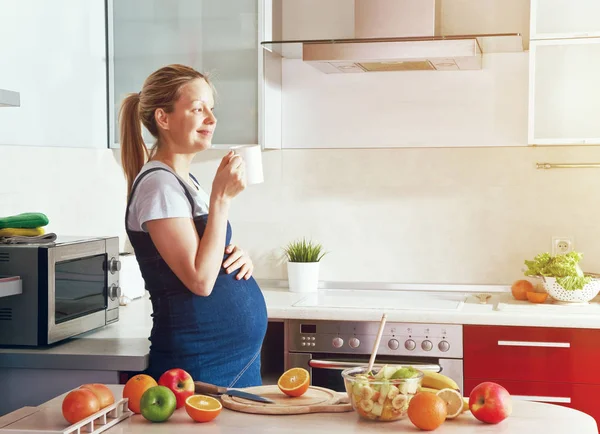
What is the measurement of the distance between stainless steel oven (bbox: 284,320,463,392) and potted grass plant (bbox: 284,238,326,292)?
Answer: 1.49ft

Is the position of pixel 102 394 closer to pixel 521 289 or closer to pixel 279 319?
pixel 279 319

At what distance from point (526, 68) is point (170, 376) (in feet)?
7.52

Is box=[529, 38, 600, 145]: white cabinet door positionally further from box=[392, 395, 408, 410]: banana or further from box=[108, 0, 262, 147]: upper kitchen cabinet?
box=[392, 395, 408, 410]: banana

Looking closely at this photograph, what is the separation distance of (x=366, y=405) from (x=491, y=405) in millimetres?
239

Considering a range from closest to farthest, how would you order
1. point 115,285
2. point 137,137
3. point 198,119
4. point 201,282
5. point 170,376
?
point 170,376 < point 201,282 < point 198,119 < point 137,137 < point 115,285

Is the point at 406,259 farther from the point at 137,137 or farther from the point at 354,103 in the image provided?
the point at 137,137

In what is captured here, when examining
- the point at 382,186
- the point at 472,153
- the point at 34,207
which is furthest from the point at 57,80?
the point at 472,153

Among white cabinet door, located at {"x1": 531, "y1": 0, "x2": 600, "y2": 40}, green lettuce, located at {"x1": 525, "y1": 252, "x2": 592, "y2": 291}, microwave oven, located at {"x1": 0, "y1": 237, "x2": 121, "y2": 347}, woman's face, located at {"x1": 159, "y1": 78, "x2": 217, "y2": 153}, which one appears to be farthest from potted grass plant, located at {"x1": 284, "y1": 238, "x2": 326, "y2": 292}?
woman's face, located at {"x1": 159, "y1": 78, "x2": 217, "y2": 153}

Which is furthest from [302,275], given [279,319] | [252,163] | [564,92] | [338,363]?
[564,92]

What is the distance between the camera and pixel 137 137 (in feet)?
8.21

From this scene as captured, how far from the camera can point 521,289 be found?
3338 mm

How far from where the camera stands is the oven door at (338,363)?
10.1 ft

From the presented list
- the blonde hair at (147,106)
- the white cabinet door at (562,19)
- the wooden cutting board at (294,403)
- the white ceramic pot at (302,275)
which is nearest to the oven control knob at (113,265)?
the blonde hair at (147,106)

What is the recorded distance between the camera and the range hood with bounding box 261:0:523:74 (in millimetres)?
3178
